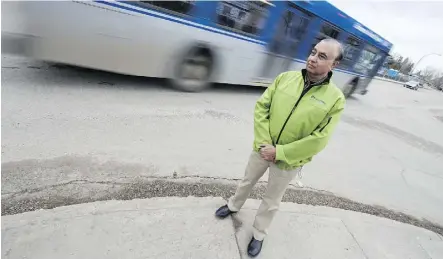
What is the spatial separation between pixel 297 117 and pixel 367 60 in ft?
40.3

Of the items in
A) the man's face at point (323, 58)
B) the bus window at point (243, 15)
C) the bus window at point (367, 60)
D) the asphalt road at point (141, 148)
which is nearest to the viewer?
the man's face at point (323, 58)

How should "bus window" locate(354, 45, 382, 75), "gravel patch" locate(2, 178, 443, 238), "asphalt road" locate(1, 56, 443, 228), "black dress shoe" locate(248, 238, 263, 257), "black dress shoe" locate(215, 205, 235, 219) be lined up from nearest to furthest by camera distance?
"black dress shoe" locate(248, 238, 263, 257), "gravel patch" locate(2, 178, 443, 238), "black dress shoe" locate(215, 205, 235, 219), "asphalt road" locate(1, 56, 443, 228), "bus window" locate(354, 45, 382, 75)

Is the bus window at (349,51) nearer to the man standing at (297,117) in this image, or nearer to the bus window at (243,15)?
the bus window at (243,15)

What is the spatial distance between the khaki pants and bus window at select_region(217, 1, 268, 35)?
176 inches

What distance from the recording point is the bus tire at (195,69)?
6.12m

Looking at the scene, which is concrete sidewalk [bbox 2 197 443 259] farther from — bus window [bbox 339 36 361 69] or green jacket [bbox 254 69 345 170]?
bus window [bbox 339 36 361 69]

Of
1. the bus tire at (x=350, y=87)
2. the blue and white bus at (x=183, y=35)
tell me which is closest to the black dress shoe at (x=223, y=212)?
the blue and white bus at (x=183, y=35)

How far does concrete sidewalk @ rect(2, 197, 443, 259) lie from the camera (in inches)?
80.9

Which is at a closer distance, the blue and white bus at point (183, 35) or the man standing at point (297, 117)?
the man standing at point (297, 117)

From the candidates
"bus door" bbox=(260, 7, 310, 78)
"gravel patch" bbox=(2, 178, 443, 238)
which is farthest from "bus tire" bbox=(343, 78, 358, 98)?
"gravel patch" bbox=(2, 178, 443, 238)

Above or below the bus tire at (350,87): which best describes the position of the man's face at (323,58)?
above

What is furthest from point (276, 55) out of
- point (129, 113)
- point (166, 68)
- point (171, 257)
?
point (171, 257)

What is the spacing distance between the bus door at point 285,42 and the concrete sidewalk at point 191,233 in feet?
17.4

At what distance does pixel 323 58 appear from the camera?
192 centimetres
